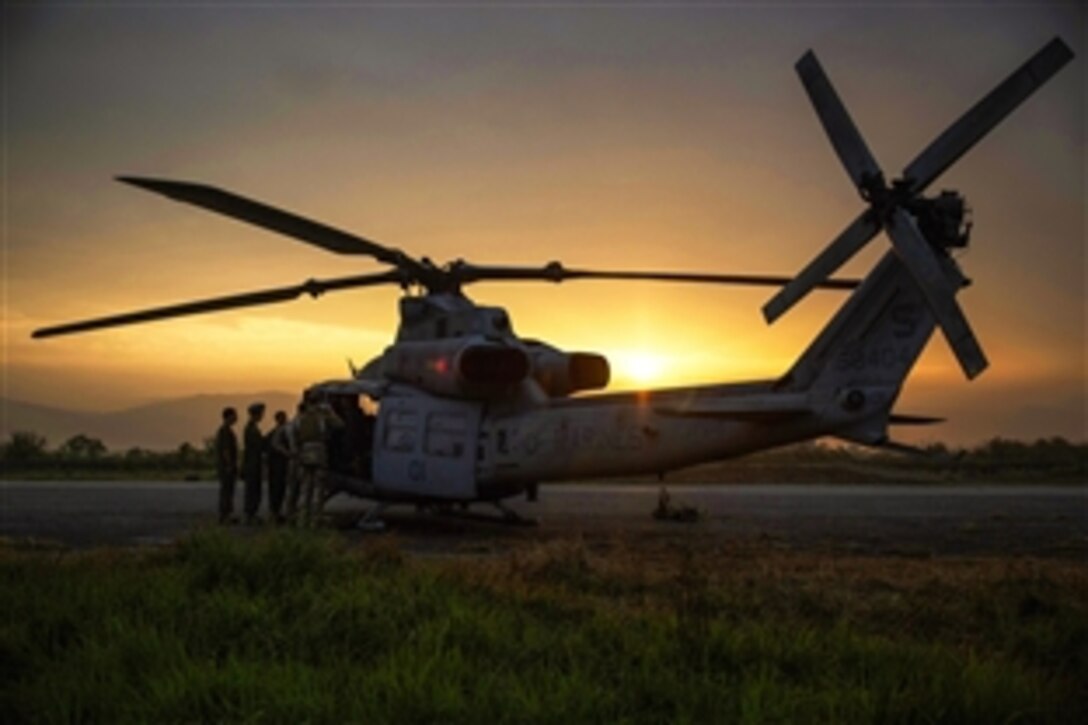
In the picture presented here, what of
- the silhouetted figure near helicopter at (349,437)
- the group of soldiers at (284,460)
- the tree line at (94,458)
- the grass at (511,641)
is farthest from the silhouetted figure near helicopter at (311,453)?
the tree line at (94,458)

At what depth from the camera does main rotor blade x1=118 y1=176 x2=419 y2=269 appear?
12461 millimetres

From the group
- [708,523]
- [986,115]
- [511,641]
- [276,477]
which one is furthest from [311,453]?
[986,115]

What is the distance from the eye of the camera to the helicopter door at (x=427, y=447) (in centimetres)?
1555

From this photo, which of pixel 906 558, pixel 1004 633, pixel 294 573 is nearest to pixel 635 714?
pixel 1004 633

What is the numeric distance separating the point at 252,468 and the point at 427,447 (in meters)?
4.41

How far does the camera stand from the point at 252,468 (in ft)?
59.9

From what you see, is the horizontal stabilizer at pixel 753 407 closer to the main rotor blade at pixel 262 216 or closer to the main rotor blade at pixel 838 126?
the main rotor blade at pixel 838 126

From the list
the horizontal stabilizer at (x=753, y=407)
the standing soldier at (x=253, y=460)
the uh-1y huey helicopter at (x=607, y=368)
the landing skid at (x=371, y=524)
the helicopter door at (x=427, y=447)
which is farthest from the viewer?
the standing soldier at (x=253, y=460)

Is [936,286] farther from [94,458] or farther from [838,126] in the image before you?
[94,458]

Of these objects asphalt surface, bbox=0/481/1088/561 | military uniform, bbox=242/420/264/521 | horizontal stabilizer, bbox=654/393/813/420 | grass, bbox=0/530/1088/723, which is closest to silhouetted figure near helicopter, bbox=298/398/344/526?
asphalt surface, bbox=0/481/1088/561

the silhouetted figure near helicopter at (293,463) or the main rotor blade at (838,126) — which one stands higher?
the main rotor blade at (838,126)

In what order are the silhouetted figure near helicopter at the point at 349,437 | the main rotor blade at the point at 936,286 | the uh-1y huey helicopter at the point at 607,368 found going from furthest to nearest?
1. the silhouetted figure near helicopter at the point at 349,437
2. the uh-1y huey helicopter at the point at 607,368
3. the main rotor blade at the point at 936,286

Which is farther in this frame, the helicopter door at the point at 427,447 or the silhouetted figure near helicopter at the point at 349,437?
the silhouetted figure near helicopter at the point at 349,437

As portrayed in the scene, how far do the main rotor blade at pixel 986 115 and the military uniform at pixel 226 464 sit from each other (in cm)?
1226
